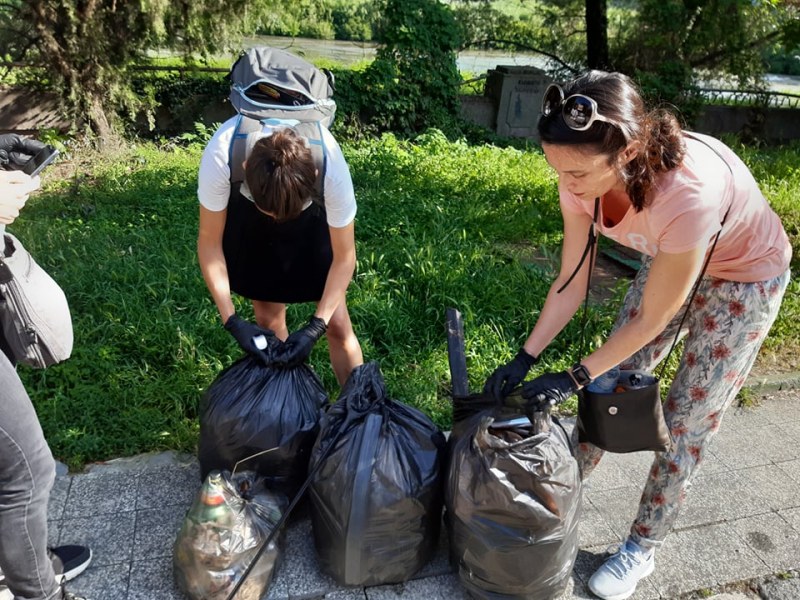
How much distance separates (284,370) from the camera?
94.3 inches

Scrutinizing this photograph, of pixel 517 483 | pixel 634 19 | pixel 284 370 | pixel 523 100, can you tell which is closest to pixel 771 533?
pixel 517 483

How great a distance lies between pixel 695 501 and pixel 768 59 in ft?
32.6

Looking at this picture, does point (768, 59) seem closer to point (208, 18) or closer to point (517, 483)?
point (208, 18)

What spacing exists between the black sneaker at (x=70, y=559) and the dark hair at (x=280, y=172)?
1.31m

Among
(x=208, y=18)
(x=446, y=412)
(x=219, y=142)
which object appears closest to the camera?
(x=219, y=142)

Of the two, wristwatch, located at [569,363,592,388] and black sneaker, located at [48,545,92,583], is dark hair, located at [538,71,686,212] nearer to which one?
wristwatch, located at [569,363,592,388]

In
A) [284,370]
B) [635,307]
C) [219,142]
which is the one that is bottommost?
[284,370]

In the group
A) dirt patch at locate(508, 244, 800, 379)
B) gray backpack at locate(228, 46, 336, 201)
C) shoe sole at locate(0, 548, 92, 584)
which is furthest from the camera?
dirt patch at locate(508, 244, 800, 379)

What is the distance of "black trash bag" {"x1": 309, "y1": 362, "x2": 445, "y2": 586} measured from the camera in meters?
2.08

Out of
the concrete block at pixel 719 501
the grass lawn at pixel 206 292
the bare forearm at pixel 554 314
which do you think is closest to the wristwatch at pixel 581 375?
the bare forearm at pixel 554 314

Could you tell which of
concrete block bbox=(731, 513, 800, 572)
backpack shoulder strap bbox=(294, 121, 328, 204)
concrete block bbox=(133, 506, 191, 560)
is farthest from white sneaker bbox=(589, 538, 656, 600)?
backpack shoulder strap bbox=(294, 121, 328, 204)

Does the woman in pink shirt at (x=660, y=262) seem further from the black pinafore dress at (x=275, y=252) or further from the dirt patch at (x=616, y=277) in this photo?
the dirt patch at (x=616, y=277)

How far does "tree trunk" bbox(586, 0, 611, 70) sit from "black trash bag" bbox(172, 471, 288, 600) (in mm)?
10010

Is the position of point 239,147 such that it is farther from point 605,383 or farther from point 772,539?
point 772,539
